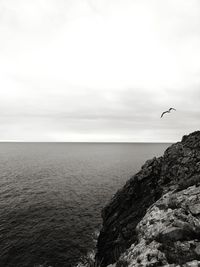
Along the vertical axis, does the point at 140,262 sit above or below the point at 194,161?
below

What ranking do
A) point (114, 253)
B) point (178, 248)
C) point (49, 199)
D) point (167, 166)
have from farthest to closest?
point (49, 199), point (167, 166), point (114, 253), point (178, 248)

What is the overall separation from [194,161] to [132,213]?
515 inches

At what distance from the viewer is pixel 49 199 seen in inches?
2318

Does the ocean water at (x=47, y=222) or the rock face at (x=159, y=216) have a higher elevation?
the rock face at (x=159, y=216)

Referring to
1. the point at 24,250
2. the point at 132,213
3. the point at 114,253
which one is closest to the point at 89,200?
the point at 24,250

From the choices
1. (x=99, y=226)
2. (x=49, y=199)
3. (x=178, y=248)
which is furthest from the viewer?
(x=49, y=199)

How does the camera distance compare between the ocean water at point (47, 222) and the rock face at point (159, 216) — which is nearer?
the rock face at point (159, 216)

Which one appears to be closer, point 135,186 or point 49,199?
point 135,186

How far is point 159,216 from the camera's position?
62.1ft

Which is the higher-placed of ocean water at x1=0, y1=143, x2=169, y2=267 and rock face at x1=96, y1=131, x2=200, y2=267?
rock face at x1=96, y1=131, x2=200, y2=267

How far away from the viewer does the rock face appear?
14.2 m

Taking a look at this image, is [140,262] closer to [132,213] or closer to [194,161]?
[132,213]

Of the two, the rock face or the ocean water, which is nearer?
the rock face

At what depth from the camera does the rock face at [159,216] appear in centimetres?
1417
